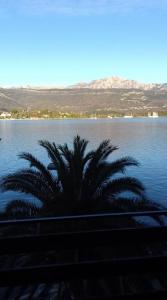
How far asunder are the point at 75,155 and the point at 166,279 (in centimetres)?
545

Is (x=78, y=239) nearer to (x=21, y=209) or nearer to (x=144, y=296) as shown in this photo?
(x=144, y=296)

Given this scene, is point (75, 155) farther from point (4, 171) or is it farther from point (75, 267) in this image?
point (4, 171)

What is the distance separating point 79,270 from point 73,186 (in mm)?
12477

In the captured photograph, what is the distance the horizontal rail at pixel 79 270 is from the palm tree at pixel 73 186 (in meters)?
11.9

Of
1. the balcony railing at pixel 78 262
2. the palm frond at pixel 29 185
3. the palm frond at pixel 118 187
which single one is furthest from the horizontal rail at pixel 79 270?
the palm frond at pixel 29 185

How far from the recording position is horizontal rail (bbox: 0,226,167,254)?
2771 mm

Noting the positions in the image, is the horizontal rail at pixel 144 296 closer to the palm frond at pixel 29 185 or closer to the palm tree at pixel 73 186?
the palm tree at pixel 73 186

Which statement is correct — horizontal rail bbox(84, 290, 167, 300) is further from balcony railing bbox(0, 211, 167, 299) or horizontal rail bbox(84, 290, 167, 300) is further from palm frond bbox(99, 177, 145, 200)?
palm frond bbox(99, 177, 145, 200)

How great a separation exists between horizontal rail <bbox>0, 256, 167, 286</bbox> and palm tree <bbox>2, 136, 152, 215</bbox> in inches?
467

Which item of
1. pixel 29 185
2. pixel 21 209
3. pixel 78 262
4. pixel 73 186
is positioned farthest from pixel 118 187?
pixel 78 262

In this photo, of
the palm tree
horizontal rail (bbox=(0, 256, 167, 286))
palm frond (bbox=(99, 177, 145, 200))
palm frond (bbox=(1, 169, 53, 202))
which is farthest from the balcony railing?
palm frond (bbox=(1, 169, 53, 202))

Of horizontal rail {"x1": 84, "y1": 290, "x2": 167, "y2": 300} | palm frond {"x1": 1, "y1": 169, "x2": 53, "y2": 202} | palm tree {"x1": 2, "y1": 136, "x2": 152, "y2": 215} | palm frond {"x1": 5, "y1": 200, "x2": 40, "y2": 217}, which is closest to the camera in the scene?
horizontal rail {"x1": 84, "y1": 290, "x2": 167, "y2": 300}

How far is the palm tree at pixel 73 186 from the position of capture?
591 inches

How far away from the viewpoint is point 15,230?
13.5 m
